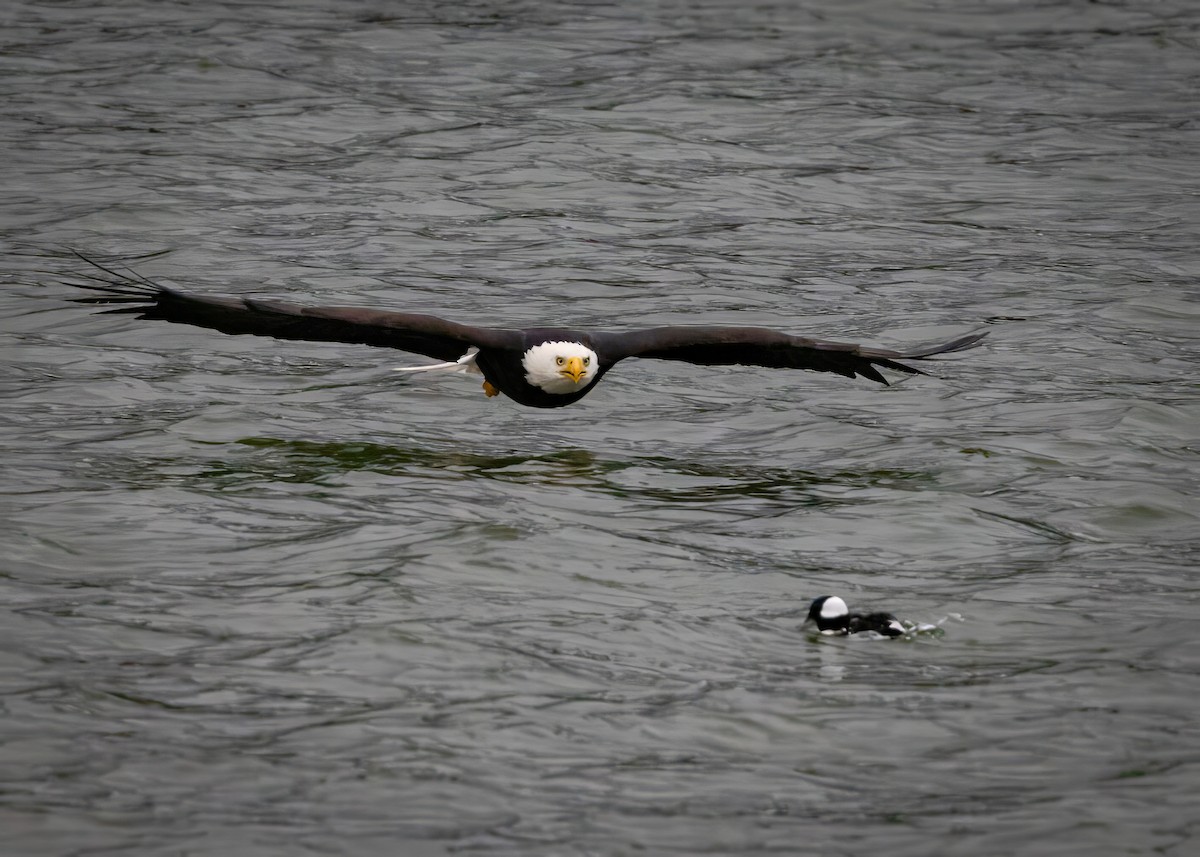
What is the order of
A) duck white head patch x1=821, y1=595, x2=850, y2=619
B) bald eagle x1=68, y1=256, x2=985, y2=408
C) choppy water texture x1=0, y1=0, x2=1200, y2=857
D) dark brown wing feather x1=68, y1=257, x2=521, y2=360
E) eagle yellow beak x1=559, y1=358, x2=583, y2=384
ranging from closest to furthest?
choppy water texture x1=0, y1=0, x2=1200, y2=857, duck white head patch x1=821, y1=595, x2=850, y2=619, dark brown wing feather x1=68, y1=257, x2=521, y2=360, bald eagle x1=68, y1=256, x2=985, y2=408, eagle yellow beak x1=559, y1=358, x2=583, y2=384

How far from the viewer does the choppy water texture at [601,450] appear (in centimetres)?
720

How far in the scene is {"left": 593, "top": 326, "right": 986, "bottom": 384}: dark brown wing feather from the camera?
11.6 meters

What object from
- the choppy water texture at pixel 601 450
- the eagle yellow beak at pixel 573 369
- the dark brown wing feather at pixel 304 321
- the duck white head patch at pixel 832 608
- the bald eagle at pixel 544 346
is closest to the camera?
the choppy water texture at pixel 601 450

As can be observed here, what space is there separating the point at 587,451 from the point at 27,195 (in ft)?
26.0

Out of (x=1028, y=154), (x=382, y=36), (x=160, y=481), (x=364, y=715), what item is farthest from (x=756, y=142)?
(x=364, y=715)

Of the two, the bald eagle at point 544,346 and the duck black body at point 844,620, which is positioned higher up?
the bald eagle at point 544,346

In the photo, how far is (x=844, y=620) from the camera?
8500mm

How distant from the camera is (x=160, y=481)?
10.9 metres

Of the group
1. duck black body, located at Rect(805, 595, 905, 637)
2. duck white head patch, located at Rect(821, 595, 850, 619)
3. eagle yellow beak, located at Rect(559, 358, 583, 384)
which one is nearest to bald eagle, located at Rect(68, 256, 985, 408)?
eagle yellow beak, located at Rect(559, 358, 583, 384)

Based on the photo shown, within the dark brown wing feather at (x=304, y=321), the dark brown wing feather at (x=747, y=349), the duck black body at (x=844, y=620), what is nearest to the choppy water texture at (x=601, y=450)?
the duck black body at (x=844, y=620)

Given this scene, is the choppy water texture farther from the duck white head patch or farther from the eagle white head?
the eagle white head

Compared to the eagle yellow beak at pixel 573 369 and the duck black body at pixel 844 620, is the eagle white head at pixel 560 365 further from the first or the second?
the duck black body at pixel 844 620

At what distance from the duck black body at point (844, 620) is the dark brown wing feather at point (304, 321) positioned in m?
3.66

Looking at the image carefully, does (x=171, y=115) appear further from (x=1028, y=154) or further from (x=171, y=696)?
(x=171, y=696)
